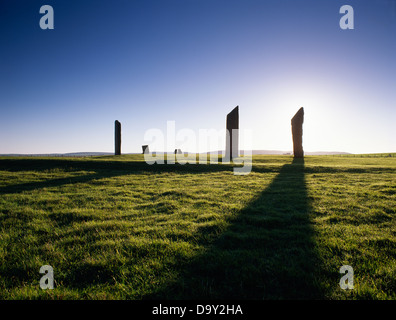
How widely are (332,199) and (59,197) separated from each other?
10.2 metres

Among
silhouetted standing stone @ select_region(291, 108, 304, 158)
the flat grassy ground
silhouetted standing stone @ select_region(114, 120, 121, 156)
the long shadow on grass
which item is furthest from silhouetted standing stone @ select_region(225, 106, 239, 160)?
the long shadow on grass

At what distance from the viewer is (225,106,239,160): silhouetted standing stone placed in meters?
22.7

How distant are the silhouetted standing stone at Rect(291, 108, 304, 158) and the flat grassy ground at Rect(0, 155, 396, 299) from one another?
16.9 m

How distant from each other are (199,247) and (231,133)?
20314 mm

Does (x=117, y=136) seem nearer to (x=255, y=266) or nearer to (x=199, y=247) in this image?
(x=199, y=247)

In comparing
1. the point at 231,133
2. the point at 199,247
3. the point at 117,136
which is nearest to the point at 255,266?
the point at 199,247

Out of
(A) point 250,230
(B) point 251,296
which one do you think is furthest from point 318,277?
(A) point 250,230

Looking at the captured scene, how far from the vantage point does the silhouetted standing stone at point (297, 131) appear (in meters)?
22.1

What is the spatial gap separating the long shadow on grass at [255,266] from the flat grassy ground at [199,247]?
0.01 meters

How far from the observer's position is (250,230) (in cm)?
435

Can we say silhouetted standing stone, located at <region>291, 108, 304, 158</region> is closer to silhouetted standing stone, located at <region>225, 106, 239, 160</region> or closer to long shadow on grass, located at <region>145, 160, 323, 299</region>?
silhouetted standing stone, located at <region>225, 106, 239, 160</region>
